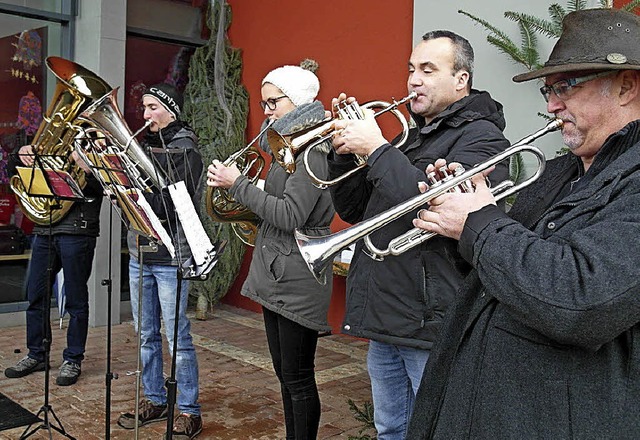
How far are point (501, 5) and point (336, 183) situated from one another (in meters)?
2.88

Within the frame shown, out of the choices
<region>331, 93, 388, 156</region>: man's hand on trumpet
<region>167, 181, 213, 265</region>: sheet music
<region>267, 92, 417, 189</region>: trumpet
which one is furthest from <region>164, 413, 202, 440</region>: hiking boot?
<region>331, 93, 388, 156</region>: man's hand on trumpet

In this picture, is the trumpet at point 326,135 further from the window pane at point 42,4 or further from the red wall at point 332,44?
the window pane at point 42,4

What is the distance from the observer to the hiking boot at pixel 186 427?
4008 mm

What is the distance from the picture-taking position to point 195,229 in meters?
3.10

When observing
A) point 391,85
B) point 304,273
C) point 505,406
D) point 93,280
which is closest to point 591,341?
point 505,406

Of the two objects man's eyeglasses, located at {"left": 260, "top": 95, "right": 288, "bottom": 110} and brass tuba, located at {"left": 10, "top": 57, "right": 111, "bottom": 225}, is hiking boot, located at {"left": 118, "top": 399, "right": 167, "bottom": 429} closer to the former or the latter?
brass tuba, located at {"left": 10, "top": 57, "right": 111, "bottom": 225}

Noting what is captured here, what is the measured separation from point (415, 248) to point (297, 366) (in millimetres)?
1019

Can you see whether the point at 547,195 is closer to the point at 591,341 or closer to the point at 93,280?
the point at 591,341

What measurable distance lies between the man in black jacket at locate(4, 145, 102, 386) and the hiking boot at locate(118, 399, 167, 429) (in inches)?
37.2

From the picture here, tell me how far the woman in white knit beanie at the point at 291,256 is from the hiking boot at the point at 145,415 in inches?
48.9

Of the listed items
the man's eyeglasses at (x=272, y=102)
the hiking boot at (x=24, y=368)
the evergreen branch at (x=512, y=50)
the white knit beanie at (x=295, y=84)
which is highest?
the evergreen branch at (x=512, y=50)

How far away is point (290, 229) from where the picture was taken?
3209 mm

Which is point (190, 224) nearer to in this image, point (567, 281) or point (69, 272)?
point (567, 281)

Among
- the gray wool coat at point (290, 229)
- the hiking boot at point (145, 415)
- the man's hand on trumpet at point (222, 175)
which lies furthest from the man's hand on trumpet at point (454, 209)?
the hiking boot at point (145, 415)
